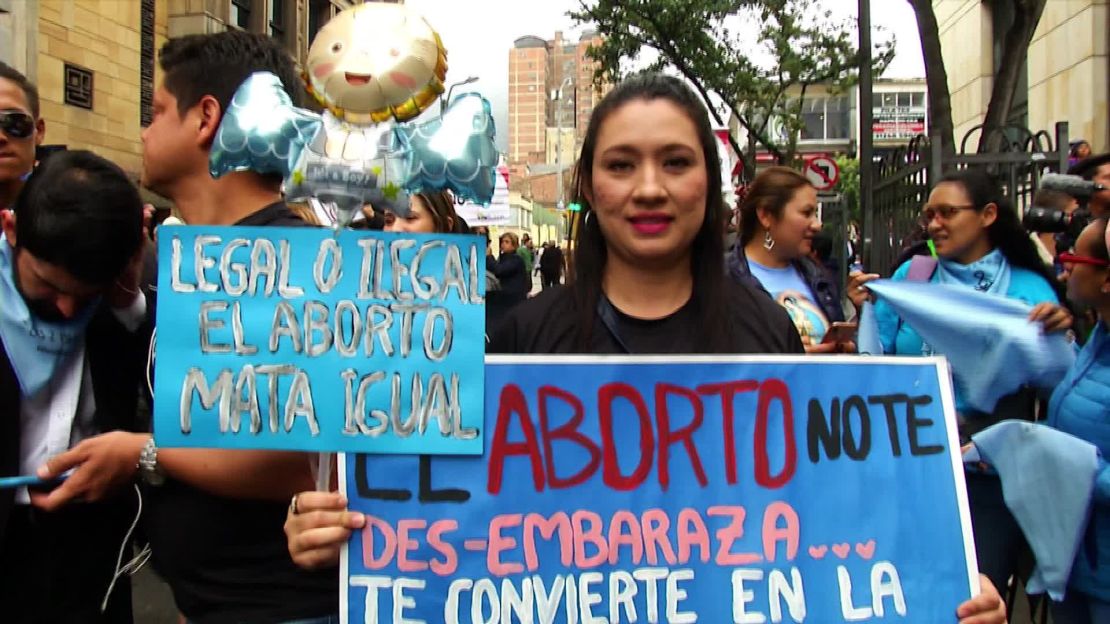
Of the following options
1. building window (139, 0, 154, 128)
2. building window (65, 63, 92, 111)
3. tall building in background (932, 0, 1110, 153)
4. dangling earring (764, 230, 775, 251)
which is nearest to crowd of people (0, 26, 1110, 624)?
dangling earring (764, 230, 775, 251)

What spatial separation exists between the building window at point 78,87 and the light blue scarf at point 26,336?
12511mm

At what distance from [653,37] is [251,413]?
1741 centimetres

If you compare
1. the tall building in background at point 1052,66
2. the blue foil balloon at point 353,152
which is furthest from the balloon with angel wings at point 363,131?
the tall building in background at point 1052,66

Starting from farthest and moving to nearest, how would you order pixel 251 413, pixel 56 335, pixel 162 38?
1. pixel 162 38
2. pixel 56 335
3. pixel 251 413

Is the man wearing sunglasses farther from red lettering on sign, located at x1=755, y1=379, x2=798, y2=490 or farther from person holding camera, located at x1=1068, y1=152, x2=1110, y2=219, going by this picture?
person holding camera, located at x1=1068, y1=152, x2=1110, y2=219

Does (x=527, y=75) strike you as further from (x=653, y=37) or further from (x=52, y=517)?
(x=52, y=517)

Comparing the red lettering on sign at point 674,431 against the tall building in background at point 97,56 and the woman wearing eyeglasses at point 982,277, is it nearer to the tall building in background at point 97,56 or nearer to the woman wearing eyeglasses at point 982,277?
the woman wearing eyeglasses at point 982,277

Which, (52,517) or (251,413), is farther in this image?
(52,517)

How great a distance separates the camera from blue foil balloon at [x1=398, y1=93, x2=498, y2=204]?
1.52 meters

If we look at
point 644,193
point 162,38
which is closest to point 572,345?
point 644,193

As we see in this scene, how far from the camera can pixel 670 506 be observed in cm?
168

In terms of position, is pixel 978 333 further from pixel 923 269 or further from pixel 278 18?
pixel 278 18

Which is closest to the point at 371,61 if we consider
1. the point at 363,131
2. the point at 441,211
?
the point at 363,131

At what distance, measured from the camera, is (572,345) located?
183 cm
